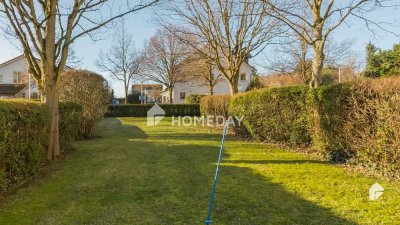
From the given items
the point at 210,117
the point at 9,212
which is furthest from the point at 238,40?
the point at 9,212

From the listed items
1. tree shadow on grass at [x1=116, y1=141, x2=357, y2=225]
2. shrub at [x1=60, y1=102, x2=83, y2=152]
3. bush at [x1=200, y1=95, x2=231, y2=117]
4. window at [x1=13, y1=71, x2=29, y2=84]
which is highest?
window at [x1=13, y1=71, x2=29, y2=84]

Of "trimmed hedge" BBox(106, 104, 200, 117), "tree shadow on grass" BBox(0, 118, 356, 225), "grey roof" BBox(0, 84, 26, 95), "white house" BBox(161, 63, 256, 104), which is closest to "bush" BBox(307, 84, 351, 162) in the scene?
"tree shadow on grass" BBox(0, 118, 356, 225)

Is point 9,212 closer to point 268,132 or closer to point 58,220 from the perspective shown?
point 58,220

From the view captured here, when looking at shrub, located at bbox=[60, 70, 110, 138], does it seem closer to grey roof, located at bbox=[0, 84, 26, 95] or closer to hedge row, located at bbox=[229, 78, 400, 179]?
hedge row, located at bbox=[229, 78, 400, 179]

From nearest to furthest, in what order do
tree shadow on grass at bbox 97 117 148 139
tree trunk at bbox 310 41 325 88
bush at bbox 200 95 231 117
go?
1. tree trunk at bbox 310 41 325 88
2. tree shadow on grass at bbox 97 117 148 139
3. bush at bbox 200 95 231 117

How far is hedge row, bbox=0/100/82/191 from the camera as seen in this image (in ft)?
18.6

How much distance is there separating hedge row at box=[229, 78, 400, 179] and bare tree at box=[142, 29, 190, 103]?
91.4 ft

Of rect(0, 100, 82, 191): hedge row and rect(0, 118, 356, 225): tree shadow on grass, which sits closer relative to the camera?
rect(0, 118, 356, 225): tree shadow on grass

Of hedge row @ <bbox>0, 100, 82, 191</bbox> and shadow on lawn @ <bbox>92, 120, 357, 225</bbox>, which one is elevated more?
hedge row @ <bbox>0, 100, 82, 191</bbox>

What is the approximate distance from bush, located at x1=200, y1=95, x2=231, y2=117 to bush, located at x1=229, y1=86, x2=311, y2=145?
4.14 m

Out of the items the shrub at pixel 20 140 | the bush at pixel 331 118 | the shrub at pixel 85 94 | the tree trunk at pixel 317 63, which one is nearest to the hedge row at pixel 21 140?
the shrub at pixel 20 140

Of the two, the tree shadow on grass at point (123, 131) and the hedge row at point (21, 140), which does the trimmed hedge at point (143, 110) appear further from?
the hedge row at point (21, 140)

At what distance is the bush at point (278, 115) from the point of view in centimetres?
1071

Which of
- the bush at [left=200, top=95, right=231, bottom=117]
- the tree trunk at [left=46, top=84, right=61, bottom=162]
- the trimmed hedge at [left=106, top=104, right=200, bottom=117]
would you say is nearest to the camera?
the tree trunk at [left=46, top=84, right=61, bottom=162]
